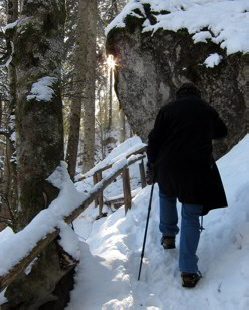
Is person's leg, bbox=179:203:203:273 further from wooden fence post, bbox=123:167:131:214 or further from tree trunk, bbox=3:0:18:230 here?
wooden fence post, bbox=123:167:131:214

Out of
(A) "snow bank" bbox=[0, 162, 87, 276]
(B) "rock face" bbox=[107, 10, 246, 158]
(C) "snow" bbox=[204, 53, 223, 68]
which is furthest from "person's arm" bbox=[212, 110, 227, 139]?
(C) "snow" bbox=[204, 53, 223, 68]

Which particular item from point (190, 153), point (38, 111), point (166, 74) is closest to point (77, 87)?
point (166, 74)

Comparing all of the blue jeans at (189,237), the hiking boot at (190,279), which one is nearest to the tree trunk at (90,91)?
the blue jeans at (189,237)

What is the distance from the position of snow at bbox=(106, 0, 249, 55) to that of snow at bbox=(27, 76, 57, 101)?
4.42m

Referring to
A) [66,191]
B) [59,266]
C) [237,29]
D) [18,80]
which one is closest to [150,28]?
[237,29]

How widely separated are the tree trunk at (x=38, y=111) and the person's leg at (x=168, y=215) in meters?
1.33

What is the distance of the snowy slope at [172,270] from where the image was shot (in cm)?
338

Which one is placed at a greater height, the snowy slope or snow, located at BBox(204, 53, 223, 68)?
snow, located at BBox(204, 53, 223, 68)

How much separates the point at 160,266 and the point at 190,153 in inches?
58.5

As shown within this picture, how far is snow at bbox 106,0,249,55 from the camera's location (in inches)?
275

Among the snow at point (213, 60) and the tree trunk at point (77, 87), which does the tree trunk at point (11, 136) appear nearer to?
the tree trunk at point (77, 87)

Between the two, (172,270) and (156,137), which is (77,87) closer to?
(156,137)

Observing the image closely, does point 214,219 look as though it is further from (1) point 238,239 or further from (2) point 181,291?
(2) point 181,291

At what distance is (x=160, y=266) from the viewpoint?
13.8ft
